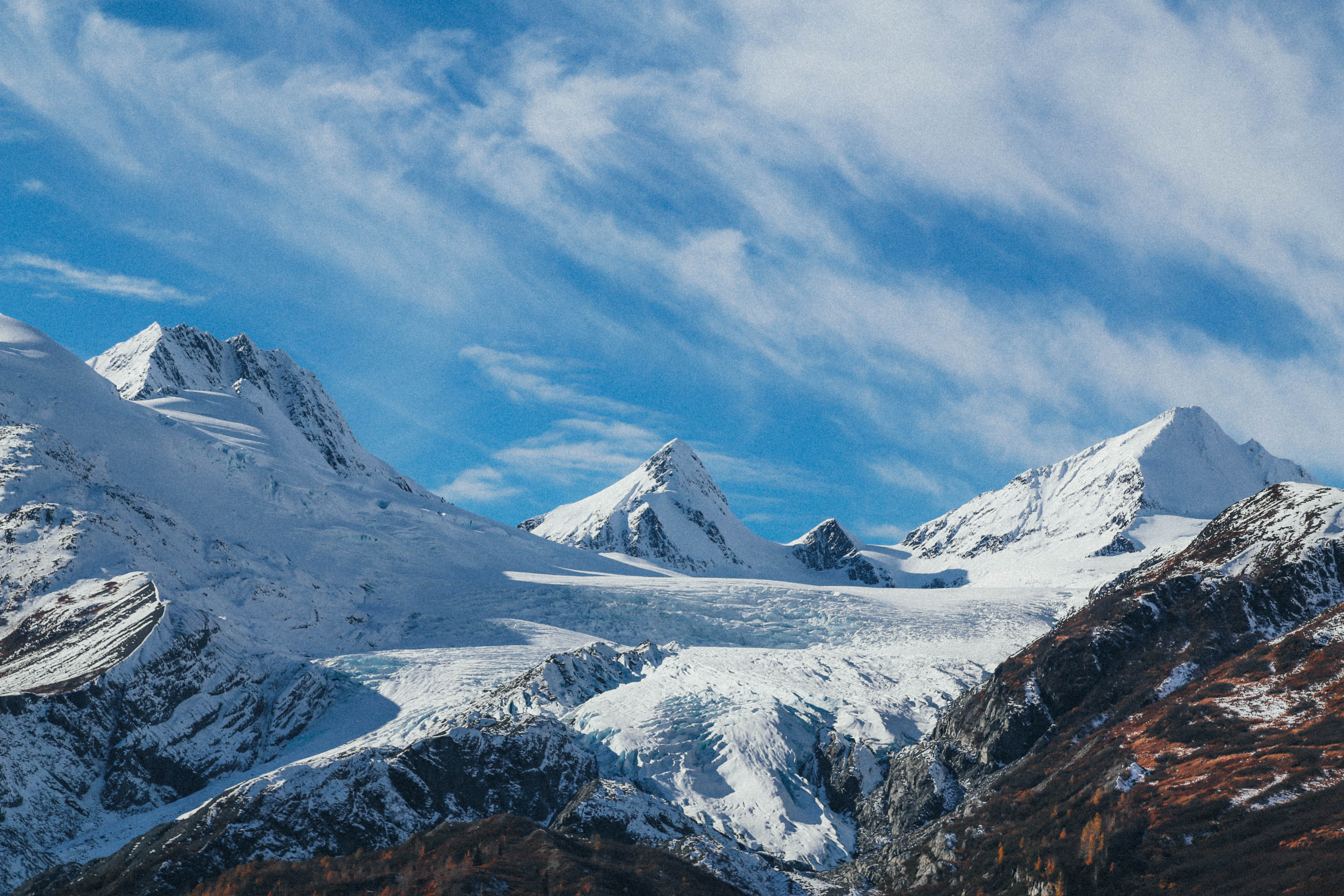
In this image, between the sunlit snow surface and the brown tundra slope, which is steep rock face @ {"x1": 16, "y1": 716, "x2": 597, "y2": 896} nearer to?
the sunlit snow surface

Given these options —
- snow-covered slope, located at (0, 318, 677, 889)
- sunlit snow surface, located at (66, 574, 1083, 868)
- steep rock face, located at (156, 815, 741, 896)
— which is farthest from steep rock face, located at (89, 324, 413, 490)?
steep rock face, located at (156, 815, 741, 896)

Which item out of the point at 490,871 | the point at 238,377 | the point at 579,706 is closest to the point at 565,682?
the point at 579,706

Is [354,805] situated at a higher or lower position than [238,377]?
lower

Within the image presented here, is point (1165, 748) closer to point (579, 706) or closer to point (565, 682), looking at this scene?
point (579, 706)

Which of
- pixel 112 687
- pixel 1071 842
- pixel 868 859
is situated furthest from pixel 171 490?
pixel 1071 842

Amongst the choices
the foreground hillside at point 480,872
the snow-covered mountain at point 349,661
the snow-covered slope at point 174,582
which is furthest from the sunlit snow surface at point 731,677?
the foreground hillside at point 480,872

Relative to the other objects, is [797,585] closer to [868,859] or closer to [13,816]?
[868,859]
